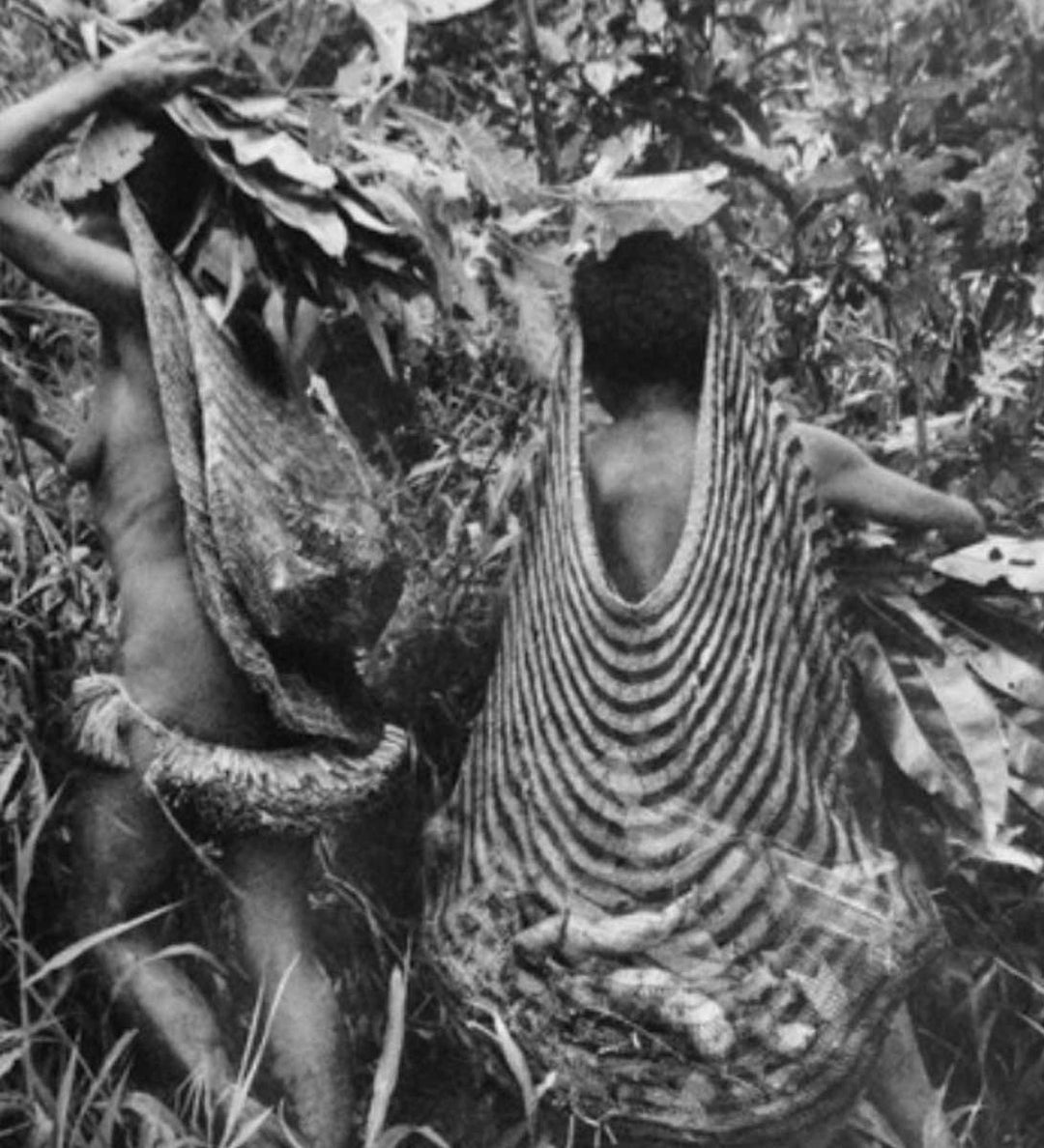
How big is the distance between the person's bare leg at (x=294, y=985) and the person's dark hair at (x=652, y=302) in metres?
0.58

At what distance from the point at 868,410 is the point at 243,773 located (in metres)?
0.97

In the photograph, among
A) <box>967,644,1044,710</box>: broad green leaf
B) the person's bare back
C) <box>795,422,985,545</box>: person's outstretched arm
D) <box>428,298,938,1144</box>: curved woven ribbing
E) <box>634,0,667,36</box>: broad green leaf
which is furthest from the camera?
<box>634,0,667,36</box>: broad green leaf

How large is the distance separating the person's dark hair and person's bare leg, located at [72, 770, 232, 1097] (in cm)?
61

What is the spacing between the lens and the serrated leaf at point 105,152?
184cm

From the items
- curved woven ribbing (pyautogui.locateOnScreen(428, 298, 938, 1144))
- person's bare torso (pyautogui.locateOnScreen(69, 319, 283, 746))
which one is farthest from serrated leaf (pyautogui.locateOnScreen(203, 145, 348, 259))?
curved woven ribbing (pyautogui.locateOnScreen(428, 298, 938, 1144))

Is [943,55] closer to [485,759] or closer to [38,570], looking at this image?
[485,759]

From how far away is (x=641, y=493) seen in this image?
1828 mm

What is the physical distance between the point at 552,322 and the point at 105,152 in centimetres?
48

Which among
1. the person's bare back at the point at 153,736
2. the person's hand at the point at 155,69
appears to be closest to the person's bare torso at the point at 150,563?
the person's bare back at the point at 153,736

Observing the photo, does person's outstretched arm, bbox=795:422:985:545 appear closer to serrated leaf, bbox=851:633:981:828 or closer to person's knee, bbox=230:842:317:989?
serrated leaf, bbox=851:633:981:828

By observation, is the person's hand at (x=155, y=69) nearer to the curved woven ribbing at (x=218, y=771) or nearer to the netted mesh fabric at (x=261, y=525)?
the netted mesh fabric at (x=261, y=525)

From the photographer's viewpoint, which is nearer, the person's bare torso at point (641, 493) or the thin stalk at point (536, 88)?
the person's bare torso at point (641, 493)

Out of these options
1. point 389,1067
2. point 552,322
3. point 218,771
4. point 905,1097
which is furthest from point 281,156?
point 905,1097

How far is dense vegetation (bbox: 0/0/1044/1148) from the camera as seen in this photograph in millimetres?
1949
